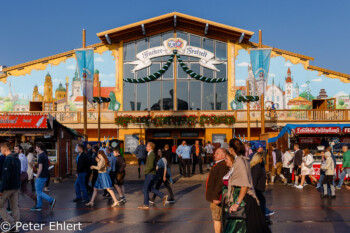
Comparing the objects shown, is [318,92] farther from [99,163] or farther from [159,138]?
[99,163]

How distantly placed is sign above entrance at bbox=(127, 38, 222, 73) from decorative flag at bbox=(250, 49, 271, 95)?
8.95 m

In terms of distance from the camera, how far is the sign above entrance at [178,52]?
32.2 metres

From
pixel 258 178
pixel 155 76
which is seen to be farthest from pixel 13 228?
pixel 155 76

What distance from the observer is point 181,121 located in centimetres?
3092

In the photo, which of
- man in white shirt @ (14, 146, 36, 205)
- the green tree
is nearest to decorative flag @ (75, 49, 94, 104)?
man in white shirt @ (14, 146, 36, 205)

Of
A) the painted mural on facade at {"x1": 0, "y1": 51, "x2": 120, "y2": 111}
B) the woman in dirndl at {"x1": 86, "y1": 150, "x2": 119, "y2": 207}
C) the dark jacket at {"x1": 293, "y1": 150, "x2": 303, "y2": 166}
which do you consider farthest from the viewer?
the painted mural on facade at {"x1": 0, "y1": 51, "x2": 120, "y2": 111}

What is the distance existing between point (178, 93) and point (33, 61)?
41.8ft

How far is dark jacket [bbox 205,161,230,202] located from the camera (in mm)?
6828

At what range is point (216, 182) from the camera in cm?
685

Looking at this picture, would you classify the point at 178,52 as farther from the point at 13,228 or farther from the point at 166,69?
the point at 13,228

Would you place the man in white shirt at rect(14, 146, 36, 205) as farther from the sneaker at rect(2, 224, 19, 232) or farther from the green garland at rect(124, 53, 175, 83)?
the green garland at rect(124, 53, 175, 83)

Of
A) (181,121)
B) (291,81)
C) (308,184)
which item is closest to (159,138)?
(181,121)

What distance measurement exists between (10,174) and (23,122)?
1160 cm

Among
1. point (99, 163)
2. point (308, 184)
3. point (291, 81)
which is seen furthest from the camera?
point (291, 81)
